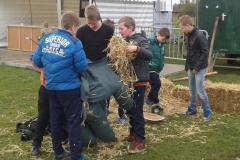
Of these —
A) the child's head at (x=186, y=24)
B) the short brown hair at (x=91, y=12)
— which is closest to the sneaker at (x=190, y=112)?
the child's head at (x=186, y=24)

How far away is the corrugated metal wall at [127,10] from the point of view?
15.8 metres

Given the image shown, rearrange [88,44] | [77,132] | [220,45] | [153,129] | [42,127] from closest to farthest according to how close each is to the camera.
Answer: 1. [77,132]
2. [42,127]
3. [88,44]
4. [153,129]
5. [220,45]

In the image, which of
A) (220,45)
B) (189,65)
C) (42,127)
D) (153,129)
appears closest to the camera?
(42,127)

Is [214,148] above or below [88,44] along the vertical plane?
below

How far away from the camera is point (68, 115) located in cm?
438

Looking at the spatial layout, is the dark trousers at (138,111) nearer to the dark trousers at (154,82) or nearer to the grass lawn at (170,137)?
the grass lawn at (170,137)

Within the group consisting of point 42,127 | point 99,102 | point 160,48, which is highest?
point 160,48

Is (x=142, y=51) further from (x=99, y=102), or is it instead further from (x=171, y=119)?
(x=171, y=119)

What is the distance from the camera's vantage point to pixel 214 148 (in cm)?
508

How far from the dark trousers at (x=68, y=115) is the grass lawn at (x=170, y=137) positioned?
40 cm

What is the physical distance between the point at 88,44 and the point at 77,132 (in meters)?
1.47

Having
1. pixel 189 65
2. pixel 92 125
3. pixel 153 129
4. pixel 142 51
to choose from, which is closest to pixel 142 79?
pixel 142 51

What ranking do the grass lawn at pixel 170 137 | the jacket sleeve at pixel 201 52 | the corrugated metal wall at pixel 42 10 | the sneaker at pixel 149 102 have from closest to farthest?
the grass lawn at pixel 170 137 < the jacket sleeve at pixel 201 52 < the sneaker at pixel 149 102 < the corrugated metal wall at pixel 42 10

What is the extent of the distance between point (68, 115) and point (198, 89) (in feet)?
9.30
